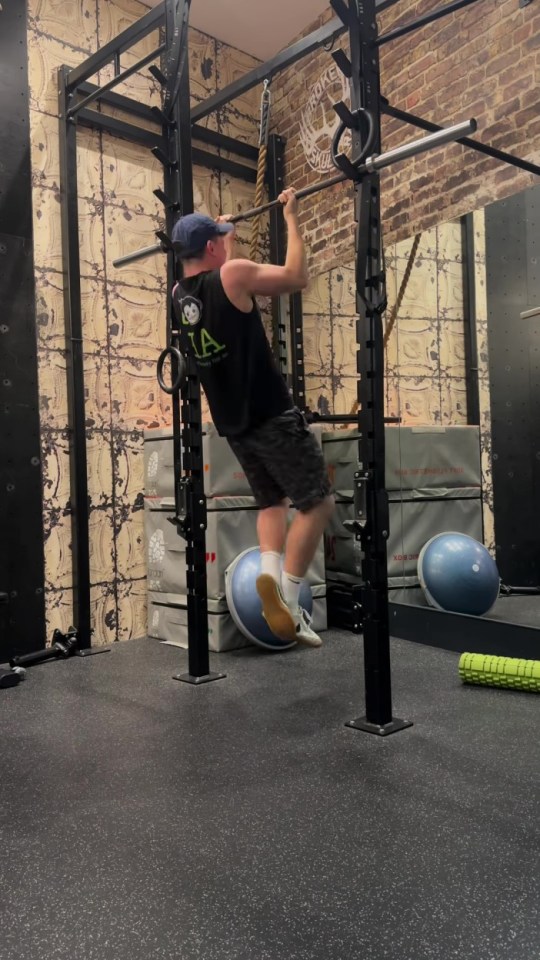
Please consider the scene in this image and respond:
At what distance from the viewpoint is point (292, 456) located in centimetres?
267

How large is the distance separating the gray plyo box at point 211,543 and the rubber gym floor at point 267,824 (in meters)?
0.98

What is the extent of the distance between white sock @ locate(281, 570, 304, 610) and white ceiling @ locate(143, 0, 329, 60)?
463cm

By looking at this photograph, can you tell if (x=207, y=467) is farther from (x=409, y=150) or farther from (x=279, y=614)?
(x=409, y=150)

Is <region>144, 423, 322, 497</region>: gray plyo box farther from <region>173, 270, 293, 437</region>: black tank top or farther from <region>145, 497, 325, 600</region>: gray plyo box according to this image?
<region>173, 270, 293, 437</region>: black tank top

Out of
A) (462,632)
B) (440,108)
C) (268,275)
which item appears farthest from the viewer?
(440,108)

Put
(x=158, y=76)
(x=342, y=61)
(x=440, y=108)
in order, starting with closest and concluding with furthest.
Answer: (x=342, y=61), (x=158, y=76), (x=440, y=108)

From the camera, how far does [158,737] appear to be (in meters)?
3.12

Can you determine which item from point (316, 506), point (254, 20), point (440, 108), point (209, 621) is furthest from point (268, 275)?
point (254, 20)

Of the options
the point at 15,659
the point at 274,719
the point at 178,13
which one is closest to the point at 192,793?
the point at 274,719

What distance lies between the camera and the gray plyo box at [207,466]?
4.65 m

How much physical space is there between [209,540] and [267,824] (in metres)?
2.51

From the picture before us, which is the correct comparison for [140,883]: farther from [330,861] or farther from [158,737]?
[158,737]

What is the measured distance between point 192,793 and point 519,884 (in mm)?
1138

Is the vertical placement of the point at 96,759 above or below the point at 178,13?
below
